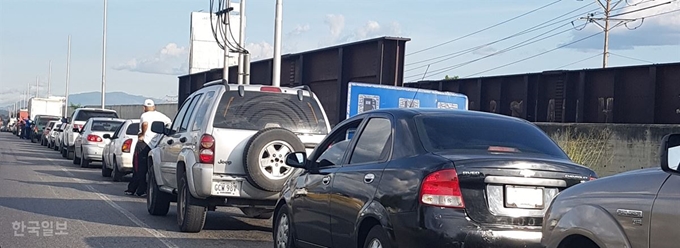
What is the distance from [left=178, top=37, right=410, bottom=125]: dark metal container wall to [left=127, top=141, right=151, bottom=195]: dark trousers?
5.29 meters

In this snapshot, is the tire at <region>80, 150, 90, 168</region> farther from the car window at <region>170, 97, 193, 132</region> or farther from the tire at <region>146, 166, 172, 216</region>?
the car window at <region>170, 97, 193, 132</region>

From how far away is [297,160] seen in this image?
29.3 feet

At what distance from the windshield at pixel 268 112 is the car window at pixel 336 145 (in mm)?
2885

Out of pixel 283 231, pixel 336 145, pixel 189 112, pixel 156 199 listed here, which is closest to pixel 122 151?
pixel 156 199

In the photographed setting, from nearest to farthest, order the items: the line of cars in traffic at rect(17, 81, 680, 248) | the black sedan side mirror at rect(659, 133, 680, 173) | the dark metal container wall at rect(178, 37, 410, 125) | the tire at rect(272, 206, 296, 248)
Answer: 1. the black sedan side mirror at rect(659, 133, 680, 173)
2. the line of cars in traffic at rect(17, 81, 680, 248)
3. the tire at rect(272, 206, 296, 248)
4. the dark metal container wall at rect(178, 37, 410, 125)

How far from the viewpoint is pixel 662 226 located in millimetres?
5105

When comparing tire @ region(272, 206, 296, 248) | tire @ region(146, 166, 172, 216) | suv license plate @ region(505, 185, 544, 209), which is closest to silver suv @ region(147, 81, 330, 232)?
tire @ region(146, 166, 172, 216)

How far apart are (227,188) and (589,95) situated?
532 inches

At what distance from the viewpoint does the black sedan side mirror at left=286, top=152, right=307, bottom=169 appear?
29.2 feet

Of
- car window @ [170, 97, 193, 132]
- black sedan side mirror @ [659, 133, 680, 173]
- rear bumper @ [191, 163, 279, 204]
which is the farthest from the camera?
car window @ [170, 97, 193, 132]

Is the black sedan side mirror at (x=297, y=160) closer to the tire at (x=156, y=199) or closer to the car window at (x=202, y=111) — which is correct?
the car window at (x=202, y=111)

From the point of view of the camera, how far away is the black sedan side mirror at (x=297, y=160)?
8.90m

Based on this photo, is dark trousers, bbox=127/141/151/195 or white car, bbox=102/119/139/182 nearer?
dark trousers, bbox=127/141/151/195

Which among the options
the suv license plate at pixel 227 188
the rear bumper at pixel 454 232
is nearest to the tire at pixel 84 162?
the suv license plate at pixel 227 188
